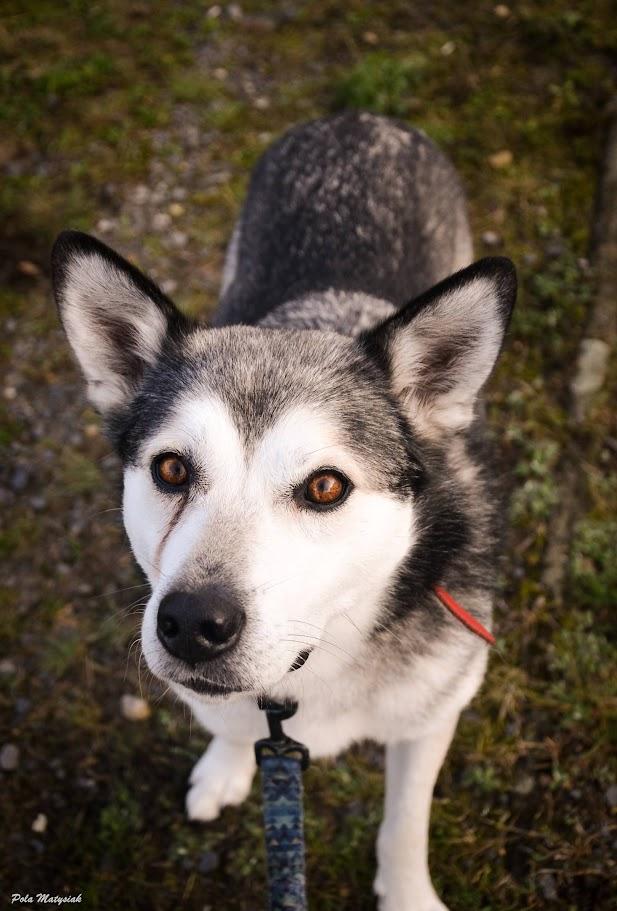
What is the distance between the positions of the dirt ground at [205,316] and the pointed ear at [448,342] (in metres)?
1.22

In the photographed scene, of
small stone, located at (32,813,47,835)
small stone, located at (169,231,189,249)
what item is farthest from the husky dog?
small stone, located at (169,231,189,249)

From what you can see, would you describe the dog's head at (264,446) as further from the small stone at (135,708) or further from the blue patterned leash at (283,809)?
the small stone at (135,708)

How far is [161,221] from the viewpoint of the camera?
5.50 m

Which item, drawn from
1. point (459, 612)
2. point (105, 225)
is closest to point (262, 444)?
point (459, 612)

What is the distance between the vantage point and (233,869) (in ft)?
10.7

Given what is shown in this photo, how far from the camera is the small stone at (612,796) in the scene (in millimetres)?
3182

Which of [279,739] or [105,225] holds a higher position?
[105,225]

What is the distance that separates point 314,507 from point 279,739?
39.4 inches

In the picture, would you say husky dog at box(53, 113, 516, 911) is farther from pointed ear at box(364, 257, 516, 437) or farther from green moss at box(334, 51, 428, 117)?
green moss at box(334, 51, 428, 117)

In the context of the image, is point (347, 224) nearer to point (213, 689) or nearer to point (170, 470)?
point (170, 470)

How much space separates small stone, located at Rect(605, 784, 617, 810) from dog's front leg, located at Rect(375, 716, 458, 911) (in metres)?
0.91

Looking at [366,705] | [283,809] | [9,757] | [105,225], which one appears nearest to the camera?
[283,809]

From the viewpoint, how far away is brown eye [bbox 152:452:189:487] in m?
2.24

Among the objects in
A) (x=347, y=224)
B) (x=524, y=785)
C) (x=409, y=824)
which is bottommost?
(x=524, y=785)
